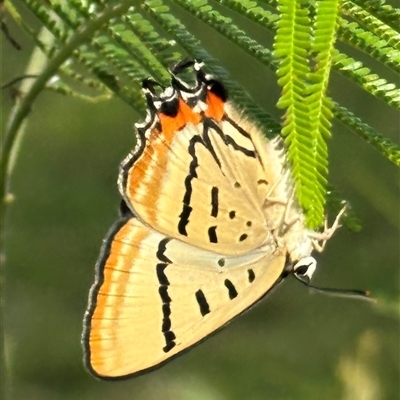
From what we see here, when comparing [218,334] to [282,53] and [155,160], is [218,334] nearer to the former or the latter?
[155,160]

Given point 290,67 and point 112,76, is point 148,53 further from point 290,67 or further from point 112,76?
point 290,67

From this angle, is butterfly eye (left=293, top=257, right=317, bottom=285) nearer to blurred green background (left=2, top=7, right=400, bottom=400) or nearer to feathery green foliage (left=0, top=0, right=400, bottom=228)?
feathery green foliage (left=0, top=0, right=400, bottom=228)

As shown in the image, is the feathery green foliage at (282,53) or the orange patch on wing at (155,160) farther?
the orange patch on wing at (155,160)

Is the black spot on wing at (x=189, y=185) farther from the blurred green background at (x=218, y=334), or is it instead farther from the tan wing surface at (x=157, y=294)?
the blurred green background at (x=218, y=334)

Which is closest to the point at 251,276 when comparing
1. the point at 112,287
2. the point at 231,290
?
the point at 231,290

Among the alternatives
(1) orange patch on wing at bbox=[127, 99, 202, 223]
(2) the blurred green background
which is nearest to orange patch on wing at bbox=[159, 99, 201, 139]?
(1) orange patch on wing at bbox=[127, 99, 202, 223]

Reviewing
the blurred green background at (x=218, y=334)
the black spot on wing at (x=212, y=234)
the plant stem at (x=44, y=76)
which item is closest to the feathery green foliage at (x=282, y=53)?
the plant stem at (x=44, y=76)

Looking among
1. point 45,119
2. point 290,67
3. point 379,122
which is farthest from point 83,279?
point 290,67
